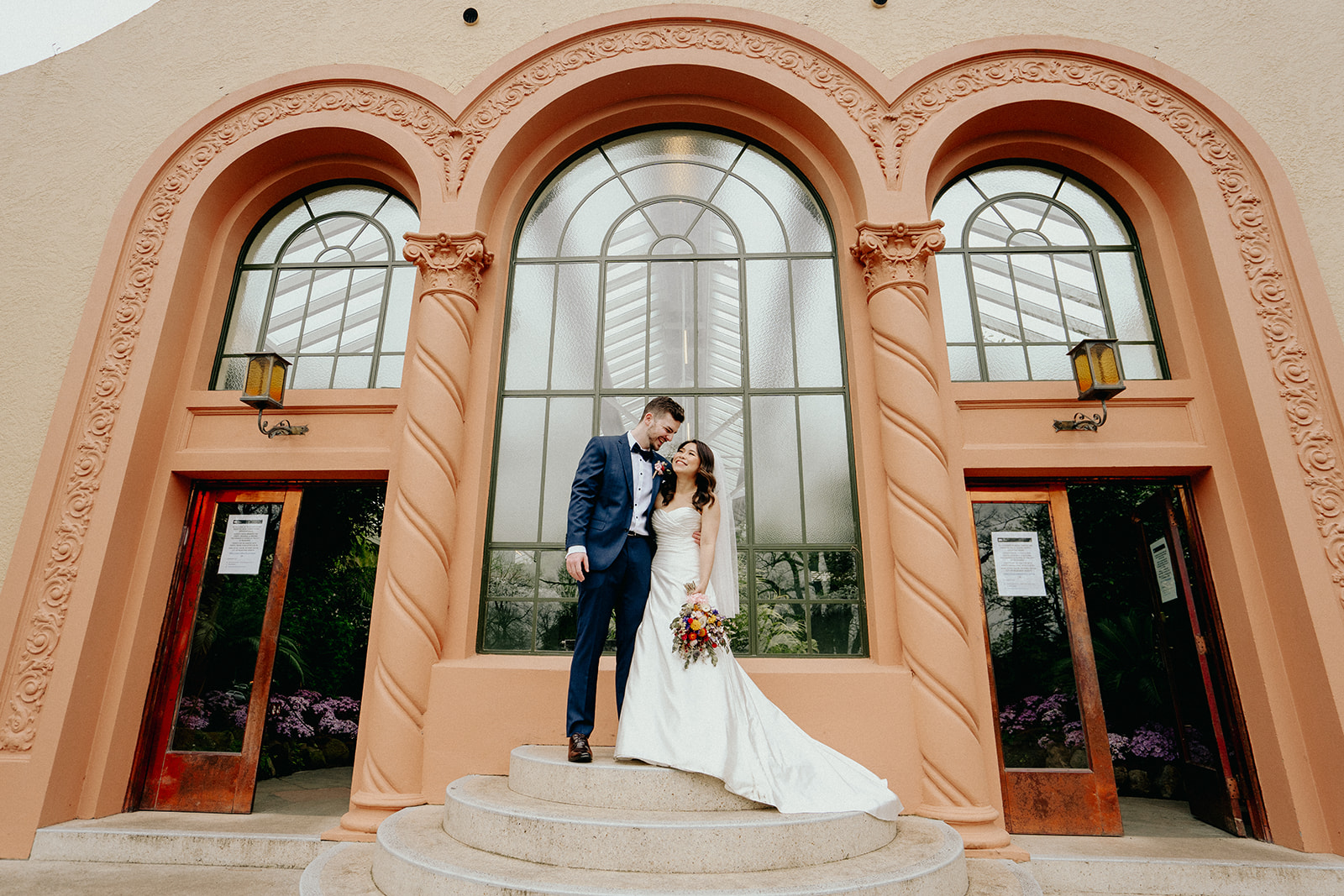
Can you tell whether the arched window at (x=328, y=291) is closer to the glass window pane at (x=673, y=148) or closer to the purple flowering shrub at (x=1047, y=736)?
the glass window pane at (x=673, y=148)

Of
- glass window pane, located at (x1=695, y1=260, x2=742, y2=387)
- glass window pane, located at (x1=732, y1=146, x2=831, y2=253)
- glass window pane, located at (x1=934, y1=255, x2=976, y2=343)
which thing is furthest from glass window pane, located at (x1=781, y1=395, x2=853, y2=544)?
glass window pane, located at (x1=732, y1=146, x2=831, y2=253)

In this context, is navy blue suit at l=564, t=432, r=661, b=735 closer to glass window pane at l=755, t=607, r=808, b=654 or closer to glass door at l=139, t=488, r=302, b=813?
glass window pane at l=755, t=607, r=808, b=654

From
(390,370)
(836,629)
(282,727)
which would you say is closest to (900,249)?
(836,629)

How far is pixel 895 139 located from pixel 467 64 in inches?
148

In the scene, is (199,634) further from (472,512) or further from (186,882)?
(472,512)

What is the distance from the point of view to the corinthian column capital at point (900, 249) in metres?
4.97

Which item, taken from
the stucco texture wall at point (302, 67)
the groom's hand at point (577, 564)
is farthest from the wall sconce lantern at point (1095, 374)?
the groom's hand at point (577, 564)

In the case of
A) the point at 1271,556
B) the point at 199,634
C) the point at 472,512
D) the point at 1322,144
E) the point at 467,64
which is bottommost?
the point at 199,634

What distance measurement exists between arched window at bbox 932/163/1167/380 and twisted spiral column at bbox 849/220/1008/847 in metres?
0.59

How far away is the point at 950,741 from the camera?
413 cm

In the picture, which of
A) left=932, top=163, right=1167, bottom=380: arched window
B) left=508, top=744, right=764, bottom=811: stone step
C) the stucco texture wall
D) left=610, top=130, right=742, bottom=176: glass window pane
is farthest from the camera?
left=610, top=130, right=742, bottom=176: glass window pane

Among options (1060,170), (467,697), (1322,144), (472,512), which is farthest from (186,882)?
(1322,144)

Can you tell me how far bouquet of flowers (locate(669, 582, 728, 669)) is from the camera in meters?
3.41

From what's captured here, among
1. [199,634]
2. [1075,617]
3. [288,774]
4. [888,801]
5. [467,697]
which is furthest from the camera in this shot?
[288,774]
